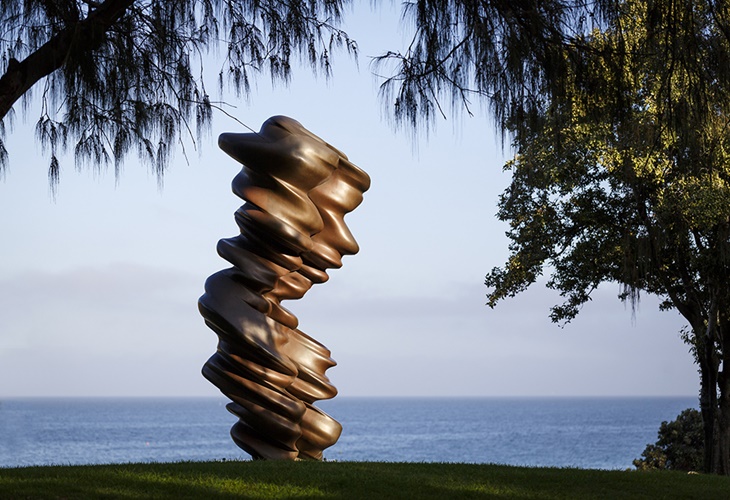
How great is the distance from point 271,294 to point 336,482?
9.88ft

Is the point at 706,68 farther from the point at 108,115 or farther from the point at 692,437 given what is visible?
the point at 692,437

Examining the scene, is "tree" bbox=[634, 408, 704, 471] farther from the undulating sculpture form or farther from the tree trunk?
the undulating sculpture form

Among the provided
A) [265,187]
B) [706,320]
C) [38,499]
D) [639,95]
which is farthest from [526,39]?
[706,320]

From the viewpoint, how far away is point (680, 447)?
69.2 feet

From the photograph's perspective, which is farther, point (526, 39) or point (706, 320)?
point (706, 320)

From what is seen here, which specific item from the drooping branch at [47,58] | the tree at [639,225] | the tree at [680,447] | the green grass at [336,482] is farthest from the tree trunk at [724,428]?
the drooping branch at [47,58]

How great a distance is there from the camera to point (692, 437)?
2123cm

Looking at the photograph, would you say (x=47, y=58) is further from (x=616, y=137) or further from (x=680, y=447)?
(x=680, y=447)

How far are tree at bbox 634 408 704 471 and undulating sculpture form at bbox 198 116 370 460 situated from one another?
461 inches

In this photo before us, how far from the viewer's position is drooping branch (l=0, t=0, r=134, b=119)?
7426 mm

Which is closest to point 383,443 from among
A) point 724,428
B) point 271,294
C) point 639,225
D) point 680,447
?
point 680,447

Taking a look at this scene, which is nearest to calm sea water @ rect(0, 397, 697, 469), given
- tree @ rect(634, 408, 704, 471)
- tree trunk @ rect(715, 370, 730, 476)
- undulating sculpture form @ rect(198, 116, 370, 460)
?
tree @ rect(634, 408, 704, 471)

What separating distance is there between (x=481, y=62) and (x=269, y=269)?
400 centimetres

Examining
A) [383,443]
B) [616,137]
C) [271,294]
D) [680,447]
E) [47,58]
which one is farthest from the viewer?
[383,443]
